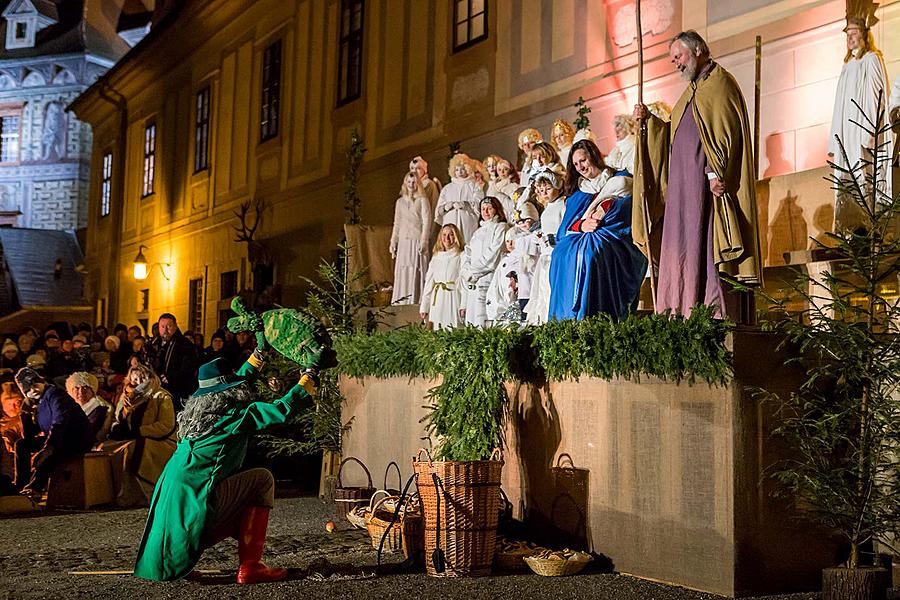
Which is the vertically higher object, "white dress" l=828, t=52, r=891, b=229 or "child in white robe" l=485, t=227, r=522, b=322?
"white dress" l=828, t=52, r=891, b=229

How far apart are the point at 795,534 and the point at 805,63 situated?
5.61 meters

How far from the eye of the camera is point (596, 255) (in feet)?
28.3

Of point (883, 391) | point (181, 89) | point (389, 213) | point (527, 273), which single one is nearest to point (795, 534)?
point (883, 391)

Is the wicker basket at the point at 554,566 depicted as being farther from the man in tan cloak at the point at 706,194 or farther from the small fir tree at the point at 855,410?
the man in tan cloak at the point at 706,194

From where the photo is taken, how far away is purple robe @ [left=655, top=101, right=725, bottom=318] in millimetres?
7551

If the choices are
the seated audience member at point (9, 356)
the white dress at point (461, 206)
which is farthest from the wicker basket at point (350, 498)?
the seated audience member at point (9, 356)

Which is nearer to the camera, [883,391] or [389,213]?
[883,391]

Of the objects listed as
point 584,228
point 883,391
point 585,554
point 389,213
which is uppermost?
point 389,213

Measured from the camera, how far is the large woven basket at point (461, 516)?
709 centimetres

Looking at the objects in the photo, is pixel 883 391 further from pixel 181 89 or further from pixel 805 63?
pixel 181 89

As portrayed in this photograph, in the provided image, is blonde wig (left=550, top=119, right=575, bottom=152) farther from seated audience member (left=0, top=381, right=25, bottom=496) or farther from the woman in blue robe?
seated audience member (left=0, top=381, right=25, bottom=496)

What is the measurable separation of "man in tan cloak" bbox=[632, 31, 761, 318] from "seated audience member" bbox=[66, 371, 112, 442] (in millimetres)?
6954

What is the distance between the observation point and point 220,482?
6848mm

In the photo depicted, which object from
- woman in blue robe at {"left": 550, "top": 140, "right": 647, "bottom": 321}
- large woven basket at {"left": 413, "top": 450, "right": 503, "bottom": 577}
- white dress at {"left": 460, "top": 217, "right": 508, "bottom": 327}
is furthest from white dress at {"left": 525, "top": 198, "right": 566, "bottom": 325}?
large woven basket at {"left": 413, "top": 450, "right": 503, "bottom": 577}
